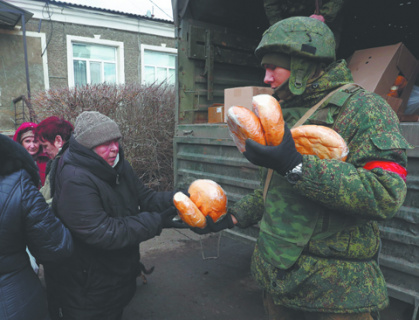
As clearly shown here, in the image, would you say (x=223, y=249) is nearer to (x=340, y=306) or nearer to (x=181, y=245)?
(x=181, y=245)

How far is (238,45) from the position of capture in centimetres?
382

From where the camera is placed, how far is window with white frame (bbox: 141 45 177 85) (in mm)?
12836

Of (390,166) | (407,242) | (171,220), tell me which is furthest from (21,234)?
(407,242)

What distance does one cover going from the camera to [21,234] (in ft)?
4.93

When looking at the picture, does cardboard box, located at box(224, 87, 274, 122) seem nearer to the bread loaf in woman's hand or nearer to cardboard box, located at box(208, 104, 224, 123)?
cardboard box, located at box(208, 104, 224, 123)

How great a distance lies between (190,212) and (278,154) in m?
0.74

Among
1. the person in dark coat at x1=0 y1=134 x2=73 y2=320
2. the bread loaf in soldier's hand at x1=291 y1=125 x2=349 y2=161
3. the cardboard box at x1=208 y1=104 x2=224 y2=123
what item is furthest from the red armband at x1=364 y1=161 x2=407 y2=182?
the cardboard box at x1=208 y1=104 x2=224 y2=123

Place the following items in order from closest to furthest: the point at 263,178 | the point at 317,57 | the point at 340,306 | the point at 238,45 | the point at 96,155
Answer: the point at 340,306 → the point at 317,57 → the point at 263,178 → the point at 96,155 → the point at 238,45

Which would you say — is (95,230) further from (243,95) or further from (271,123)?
(243,95)

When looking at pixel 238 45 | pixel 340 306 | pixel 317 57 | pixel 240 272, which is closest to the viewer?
pixel 340 306

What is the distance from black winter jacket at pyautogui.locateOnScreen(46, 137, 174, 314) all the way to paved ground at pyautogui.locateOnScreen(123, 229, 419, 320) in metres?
0.78

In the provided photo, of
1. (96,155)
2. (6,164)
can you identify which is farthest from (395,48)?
(6,164)

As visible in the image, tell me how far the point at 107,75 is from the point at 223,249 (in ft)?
34.7

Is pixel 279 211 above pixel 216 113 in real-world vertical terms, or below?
below
